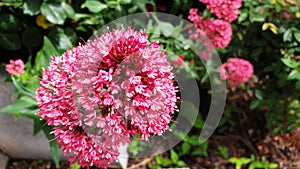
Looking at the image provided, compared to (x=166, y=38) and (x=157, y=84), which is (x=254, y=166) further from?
(x=157, y=84)

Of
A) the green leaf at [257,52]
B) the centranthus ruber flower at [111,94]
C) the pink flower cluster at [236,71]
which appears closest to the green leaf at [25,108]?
the centranthus ruber flower at [111,94]

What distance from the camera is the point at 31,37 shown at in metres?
1.97

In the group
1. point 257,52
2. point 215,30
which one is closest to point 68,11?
point 215,30

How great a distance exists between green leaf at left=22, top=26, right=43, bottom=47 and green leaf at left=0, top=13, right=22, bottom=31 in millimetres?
48

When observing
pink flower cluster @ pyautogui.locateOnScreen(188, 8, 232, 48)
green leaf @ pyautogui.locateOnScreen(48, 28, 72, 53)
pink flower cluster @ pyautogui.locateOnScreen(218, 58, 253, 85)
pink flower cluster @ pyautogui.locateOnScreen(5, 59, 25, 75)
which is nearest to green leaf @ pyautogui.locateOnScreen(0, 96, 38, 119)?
pink flower cluster @ pyautogui.locateOnScreen(5, 59, 25, 75)

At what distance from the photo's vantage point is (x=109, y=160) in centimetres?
105

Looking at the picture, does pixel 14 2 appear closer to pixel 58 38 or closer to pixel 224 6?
pixel 58 38

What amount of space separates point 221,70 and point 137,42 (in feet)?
3.46

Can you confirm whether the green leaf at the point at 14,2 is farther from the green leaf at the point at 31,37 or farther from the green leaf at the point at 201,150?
the green leaf at the point at 201,150

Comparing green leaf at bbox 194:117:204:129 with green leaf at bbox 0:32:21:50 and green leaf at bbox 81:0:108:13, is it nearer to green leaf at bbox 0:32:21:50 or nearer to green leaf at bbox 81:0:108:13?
green leaf at bbox 81:0:108:13

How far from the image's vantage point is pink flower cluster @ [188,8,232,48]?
1741 millimetres

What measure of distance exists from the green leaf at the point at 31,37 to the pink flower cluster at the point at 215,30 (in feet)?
2.52

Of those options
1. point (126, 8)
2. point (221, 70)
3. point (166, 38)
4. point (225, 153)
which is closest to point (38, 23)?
point (126, 8)

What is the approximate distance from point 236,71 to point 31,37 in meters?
1.01
